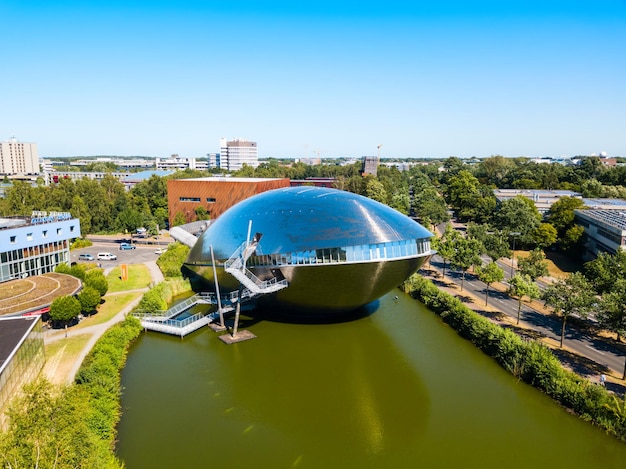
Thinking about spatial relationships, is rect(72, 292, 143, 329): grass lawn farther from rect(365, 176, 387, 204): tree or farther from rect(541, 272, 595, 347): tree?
rect(365, 176, 387, 204): tree

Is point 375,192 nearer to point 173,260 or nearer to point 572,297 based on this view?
point 173,260

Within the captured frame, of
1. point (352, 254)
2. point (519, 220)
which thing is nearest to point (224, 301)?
point (352, 254)

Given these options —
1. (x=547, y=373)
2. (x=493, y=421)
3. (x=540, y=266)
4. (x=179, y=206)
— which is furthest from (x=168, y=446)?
(x=179, y=206)

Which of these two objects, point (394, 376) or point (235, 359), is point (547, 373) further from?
point (235, 359)

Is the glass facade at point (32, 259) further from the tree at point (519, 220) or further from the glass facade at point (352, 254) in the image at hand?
the tree at point (519, 220)


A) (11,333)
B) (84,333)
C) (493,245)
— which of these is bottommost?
(84,333)

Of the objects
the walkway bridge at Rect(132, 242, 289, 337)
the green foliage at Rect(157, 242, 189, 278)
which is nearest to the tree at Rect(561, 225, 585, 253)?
the walkway bridge at Rect(132, 242, 289, 337)
